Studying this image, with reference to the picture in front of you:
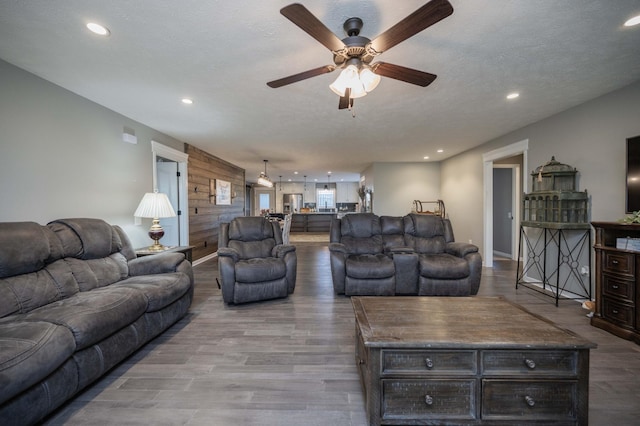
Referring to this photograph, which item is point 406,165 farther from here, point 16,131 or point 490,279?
point 16,131

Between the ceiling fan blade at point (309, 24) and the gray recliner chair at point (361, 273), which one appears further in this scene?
the gray recliner chair at point (361, 273)

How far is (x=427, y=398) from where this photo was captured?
1341 mm

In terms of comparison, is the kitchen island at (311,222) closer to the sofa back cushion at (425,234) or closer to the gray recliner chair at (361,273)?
the sofa back cushion at (425,234)

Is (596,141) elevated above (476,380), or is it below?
above

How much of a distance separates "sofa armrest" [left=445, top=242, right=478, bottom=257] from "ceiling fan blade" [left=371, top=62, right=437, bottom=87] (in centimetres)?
244

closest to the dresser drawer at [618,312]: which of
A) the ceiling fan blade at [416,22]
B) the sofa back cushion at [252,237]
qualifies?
the ceiling fan blade at [416,22]

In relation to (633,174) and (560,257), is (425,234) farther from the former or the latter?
(633,174)

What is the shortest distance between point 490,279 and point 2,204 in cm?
610

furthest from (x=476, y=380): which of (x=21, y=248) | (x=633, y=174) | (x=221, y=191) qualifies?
(x=221, y=191)

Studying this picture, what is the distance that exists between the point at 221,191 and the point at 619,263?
707cm

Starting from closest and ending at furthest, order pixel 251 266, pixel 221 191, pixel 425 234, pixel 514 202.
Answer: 1. pixel 251 266
2. pixel 425 234
3. pixel 514 202
4. pixel 221 191

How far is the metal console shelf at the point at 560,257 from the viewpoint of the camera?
125 inches

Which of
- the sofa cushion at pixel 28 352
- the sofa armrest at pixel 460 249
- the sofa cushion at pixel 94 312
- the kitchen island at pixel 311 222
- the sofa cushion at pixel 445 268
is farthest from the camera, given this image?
the kitchen island at pixel 311 222

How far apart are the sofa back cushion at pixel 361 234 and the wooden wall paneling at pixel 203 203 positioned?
9.75 ft
